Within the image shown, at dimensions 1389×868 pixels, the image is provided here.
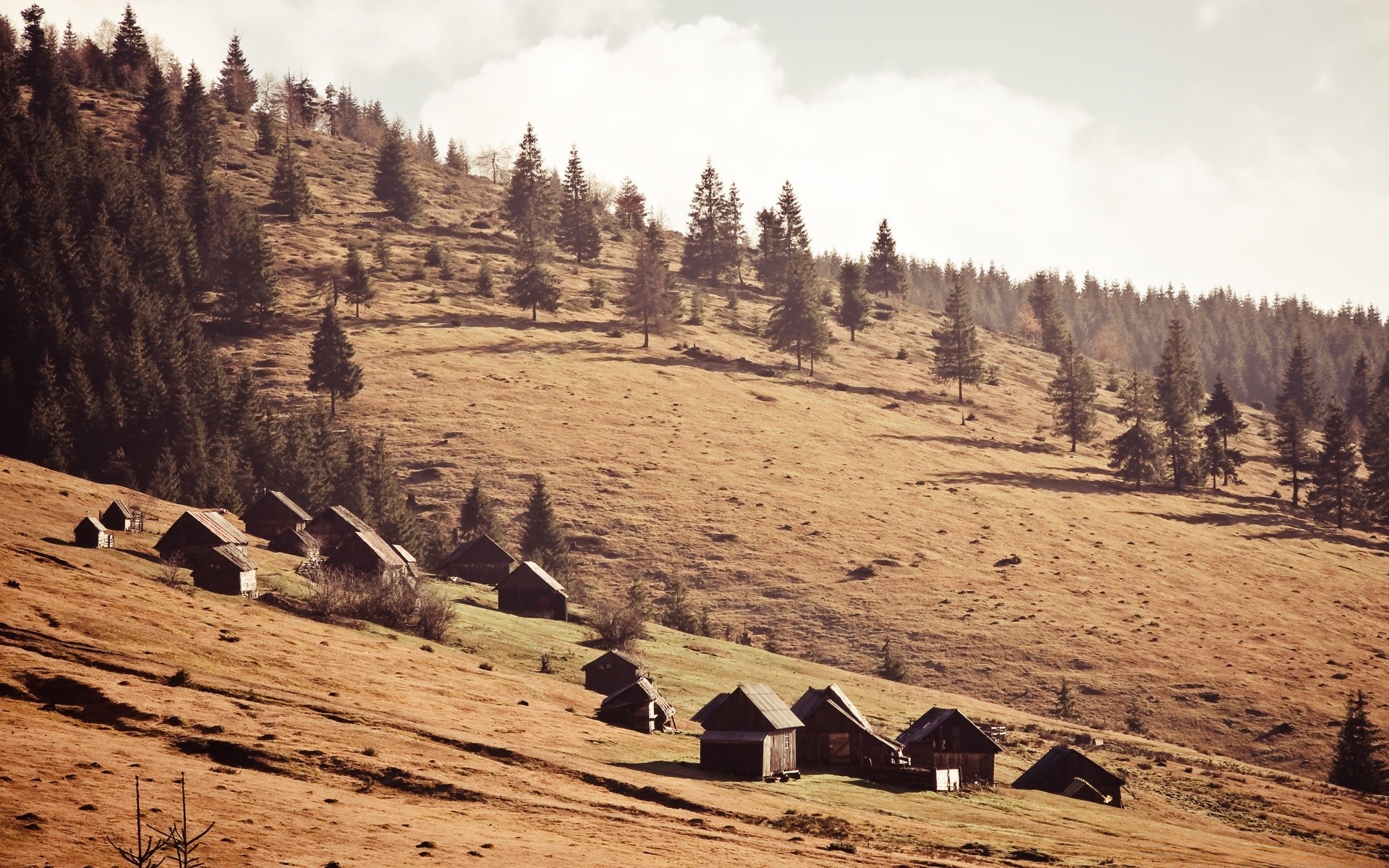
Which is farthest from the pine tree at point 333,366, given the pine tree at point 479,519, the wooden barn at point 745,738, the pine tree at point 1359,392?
the pine tree at point 1359,392

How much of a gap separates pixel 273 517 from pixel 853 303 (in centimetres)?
10109

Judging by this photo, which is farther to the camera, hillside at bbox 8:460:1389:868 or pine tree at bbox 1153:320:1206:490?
pine tree at bbox 1153:320:1206:490

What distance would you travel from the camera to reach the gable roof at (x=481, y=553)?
82438mm

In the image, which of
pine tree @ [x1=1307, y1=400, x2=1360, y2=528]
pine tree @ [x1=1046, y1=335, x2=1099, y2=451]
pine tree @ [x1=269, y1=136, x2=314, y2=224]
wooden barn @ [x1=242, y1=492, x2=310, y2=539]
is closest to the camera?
wooden barn @ [x1=242, y1=492, x2=310, y2=539]

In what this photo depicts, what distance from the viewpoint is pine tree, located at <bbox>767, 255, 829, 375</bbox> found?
476 ft

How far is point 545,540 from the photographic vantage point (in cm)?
8731

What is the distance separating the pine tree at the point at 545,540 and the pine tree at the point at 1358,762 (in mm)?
49267

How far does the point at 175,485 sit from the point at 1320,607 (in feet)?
288

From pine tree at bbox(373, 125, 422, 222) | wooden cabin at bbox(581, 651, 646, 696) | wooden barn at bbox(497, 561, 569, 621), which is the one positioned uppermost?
pine tree at bbox(373, 125, 422, 222)

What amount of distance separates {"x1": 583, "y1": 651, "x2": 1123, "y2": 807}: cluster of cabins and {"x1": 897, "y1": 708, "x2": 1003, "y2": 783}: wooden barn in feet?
0.11

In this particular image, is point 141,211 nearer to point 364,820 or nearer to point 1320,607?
point 364,820

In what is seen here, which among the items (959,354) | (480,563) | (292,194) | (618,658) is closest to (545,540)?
(480,563)

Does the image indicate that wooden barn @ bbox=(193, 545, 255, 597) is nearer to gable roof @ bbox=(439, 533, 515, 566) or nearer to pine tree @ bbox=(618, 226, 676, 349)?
gable roof @ bbox=(439, 533, 515, 566)

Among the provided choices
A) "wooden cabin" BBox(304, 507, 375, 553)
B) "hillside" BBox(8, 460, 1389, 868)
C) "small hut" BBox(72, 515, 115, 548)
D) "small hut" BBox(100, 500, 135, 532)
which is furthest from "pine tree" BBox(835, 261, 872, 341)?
"small hut" BBox(72, 515, 115, 548)
